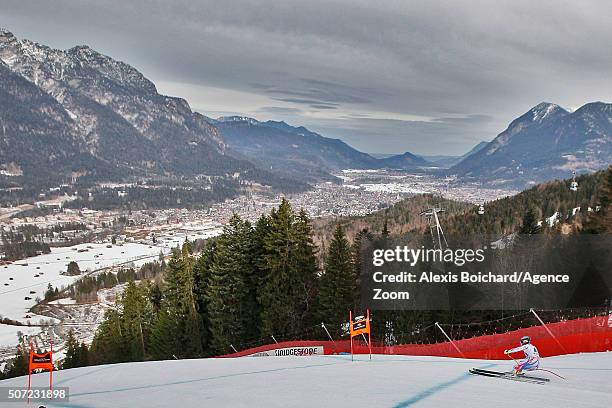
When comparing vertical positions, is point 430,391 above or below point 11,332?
above

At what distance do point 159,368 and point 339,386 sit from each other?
22.1 ft

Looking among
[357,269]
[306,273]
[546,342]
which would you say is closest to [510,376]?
[546,342]

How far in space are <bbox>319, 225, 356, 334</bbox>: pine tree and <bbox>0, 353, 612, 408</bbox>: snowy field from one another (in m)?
12.3

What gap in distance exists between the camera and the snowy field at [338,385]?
909 cm

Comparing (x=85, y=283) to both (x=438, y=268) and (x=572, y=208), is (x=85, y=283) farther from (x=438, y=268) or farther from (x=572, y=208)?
(x=438, y=268)

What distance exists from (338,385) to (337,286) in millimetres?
17058

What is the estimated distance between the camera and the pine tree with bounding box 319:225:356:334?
27266 mm

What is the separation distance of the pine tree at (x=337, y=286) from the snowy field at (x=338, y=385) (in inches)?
483

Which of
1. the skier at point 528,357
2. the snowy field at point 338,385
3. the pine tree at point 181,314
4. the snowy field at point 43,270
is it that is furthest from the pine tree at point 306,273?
the snowy field at point 43,270

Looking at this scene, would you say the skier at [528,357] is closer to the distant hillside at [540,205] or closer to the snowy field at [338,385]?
the snowy field at [338,385]

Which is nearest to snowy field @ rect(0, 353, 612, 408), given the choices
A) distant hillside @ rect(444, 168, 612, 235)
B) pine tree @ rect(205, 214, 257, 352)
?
pine tree @ rect(205, 214, 257, 352)

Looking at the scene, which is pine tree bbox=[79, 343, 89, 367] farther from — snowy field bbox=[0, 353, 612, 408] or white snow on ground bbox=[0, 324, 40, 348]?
white snow on ground bbox=[0, 324, 40, 348]

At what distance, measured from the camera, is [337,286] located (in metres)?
27.6

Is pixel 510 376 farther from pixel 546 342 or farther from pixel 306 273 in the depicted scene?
pixel 306 273
